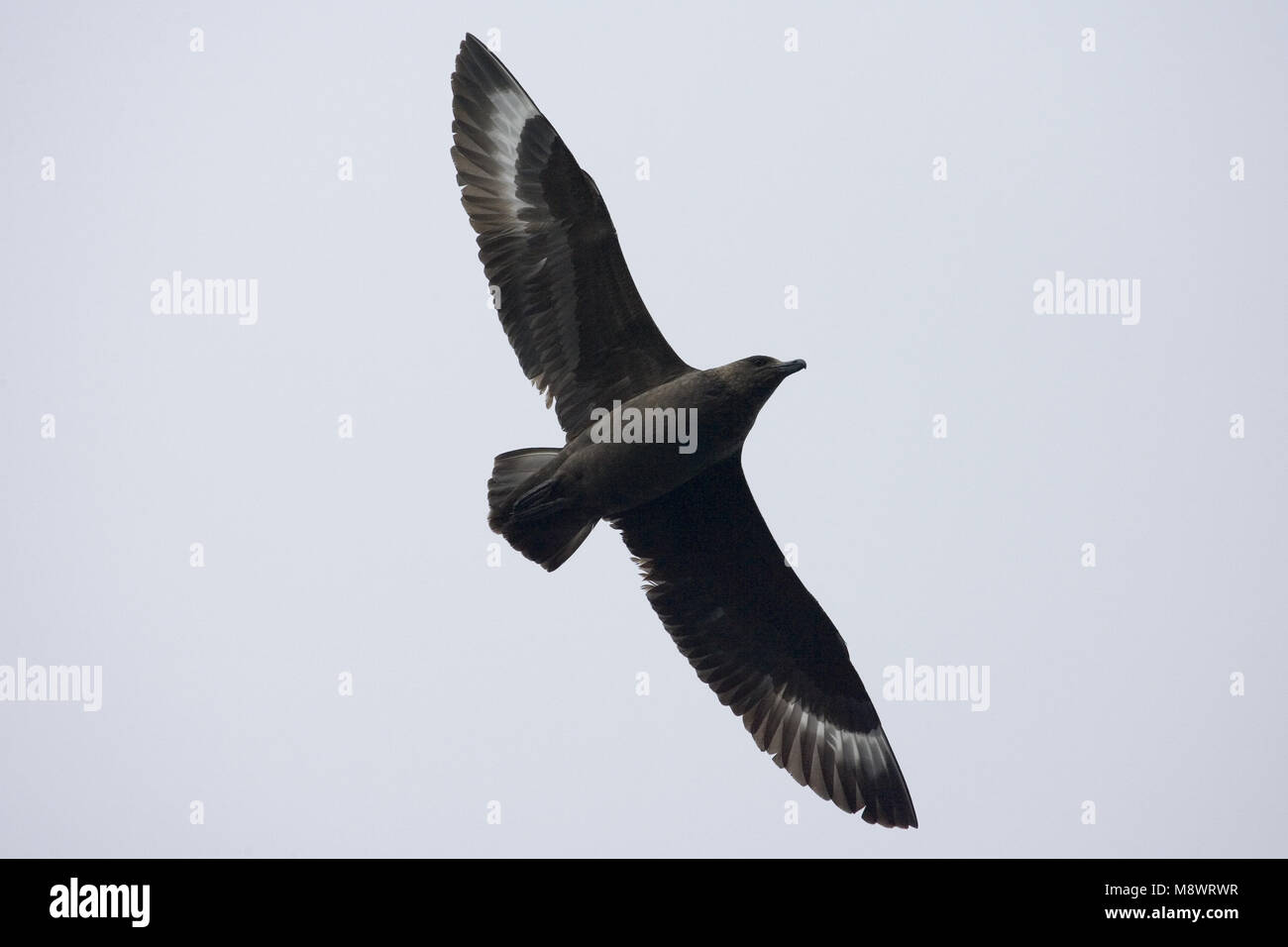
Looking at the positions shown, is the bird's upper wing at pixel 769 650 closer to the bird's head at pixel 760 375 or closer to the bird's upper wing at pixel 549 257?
the bird's upper wing at pixel 549 257

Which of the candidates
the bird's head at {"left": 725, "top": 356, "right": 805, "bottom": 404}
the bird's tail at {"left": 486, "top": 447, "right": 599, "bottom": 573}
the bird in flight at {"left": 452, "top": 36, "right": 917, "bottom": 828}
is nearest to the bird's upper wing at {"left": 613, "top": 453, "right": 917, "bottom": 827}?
the bird in flight at {"left": 452, "top": 36, "right": 917, "bottom": 828}

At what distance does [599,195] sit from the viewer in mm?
9227

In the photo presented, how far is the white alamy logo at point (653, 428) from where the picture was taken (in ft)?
29.7

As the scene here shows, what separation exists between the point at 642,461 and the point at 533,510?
70cm

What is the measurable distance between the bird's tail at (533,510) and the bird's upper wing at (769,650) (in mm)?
566

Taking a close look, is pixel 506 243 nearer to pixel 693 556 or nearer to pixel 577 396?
pixel 577 396

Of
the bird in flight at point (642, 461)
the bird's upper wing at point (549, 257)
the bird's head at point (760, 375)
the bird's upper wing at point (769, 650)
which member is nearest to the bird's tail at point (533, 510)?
the bird in flight at point (642, 461)

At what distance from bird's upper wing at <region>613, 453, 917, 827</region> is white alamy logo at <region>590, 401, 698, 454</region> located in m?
0.76

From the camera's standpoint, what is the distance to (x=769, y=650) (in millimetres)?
10125

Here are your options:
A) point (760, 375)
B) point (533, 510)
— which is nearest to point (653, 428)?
point (760, 375)

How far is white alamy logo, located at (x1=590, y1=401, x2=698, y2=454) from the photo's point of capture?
356 inches

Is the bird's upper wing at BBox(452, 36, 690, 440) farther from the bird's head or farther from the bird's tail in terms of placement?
the bird's head

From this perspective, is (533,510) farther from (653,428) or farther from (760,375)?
Answer: (760,375)

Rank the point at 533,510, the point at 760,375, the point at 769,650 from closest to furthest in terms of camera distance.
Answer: the point at 760,375
the point at 533,510
the point at 769,650
